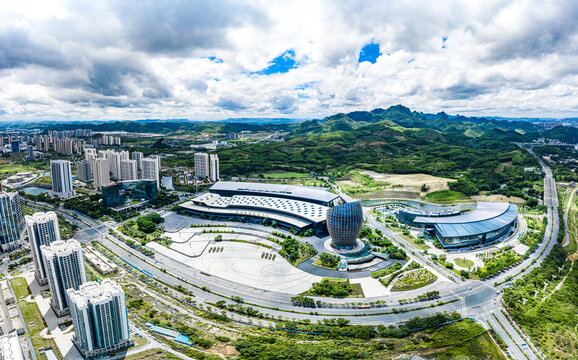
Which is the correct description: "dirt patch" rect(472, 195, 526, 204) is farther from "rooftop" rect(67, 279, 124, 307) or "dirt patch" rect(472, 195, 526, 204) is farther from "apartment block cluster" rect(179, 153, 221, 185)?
"rooftop" rect(67, 279, 124, 307)

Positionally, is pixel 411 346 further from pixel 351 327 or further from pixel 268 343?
pixel 268 343

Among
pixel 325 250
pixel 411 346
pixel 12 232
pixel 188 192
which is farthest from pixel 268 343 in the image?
pixel 188 192

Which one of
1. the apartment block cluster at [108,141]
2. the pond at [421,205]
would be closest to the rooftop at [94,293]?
the pond at [421,205]

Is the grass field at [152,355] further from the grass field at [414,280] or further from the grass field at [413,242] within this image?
the grass field at [413,242]

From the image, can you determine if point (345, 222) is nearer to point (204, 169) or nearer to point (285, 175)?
point (204, 169)

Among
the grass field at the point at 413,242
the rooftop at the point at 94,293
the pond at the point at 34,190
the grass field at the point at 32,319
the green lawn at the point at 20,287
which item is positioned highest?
the rooftop at the point at 94,293

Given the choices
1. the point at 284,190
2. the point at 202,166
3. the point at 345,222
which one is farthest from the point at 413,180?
the point at 202,166
